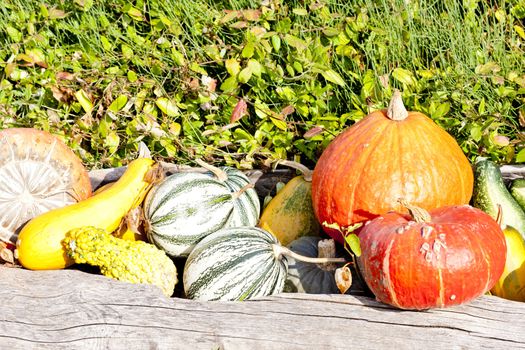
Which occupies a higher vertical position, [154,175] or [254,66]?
[254,66]

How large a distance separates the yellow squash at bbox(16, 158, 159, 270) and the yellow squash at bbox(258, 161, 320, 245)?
65 centimetres

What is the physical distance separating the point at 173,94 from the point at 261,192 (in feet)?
2.83

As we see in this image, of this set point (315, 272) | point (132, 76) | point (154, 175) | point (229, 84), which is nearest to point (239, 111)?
point (229, 84)

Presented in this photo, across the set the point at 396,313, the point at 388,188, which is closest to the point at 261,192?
the point at 388,188

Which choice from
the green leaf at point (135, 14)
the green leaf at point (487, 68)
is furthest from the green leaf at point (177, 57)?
the green leaf at point (487, 68)

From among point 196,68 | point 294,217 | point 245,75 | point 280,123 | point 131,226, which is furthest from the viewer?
point 196,68

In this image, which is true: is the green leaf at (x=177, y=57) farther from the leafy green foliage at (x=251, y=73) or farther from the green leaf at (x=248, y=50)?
the green leaf at (x=248, y=50)

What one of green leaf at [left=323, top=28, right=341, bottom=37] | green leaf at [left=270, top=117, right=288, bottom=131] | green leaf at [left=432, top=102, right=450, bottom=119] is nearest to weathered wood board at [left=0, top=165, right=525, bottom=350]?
green leaf at [left=432, top=102, right=450, bottom=119]

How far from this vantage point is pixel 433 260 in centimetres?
242

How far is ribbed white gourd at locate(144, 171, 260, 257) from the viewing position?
3162mm

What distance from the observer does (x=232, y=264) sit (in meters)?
2.90

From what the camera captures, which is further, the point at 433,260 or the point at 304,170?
the point at 304,170

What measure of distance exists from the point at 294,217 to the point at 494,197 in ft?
3.21

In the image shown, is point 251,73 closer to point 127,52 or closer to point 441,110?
point 127,52
